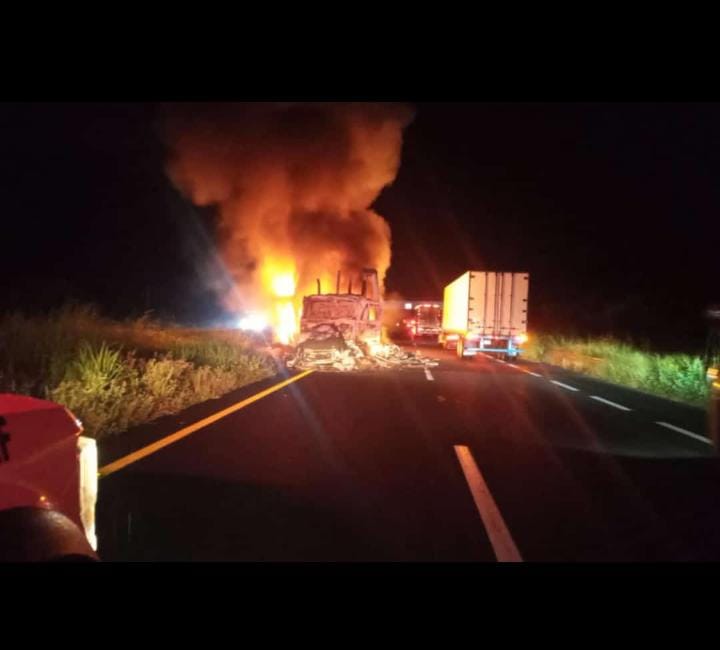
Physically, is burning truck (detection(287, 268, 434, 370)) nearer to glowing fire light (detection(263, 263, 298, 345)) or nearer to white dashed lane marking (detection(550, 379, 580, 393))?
glowing fire light (detection(263, 263, 298, 345))

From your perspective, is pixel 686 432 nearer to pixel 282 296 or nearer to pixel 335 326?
pixel 335 326

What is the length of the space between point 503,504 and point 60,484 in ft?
14.3

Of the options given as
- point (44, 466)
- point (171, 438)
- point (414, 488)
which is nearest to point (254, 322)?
point (171, 438)

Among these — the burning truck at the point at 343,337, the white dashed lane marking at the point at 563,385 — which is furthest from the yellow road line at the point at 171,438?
the white dashed lane marking at the point at 563,385

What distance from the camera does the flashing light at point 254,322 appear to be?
111ft

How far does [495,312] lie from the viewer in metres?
28.0

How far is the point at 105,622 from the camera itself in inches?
145

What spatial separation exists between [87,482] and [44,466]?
494 millimetres

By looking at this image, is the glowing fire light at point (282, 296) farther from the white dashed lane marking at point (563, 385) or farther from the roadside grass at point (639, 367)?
the white dashed lane marking at point (563, 385)

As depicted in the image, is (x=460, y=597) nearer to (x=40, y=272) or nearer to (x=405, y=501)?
(x=405, y=501)

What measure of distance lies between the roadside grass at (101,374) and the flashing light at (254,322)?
46.9 feet

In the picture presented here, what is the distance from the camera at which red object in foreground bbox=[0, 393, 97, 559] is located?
3021mm

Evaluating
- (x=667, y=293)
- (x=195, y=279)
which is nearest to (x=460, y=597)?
(x=667, y=293)

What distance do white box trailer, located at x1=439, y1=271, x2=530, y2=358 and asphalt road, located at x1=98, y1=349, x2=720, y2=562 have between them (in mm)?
14419
